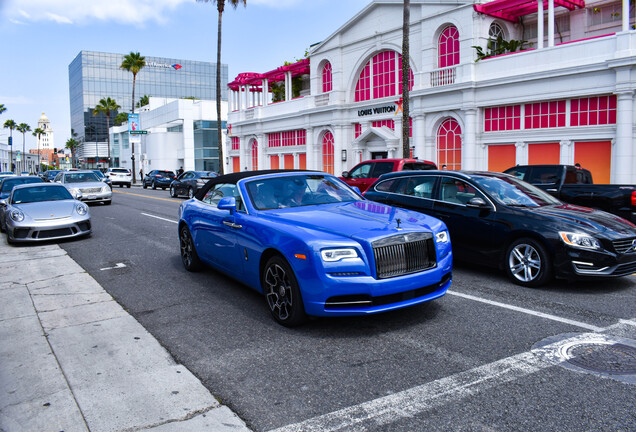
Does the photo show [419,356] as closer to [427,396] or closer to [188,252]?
[427,396]

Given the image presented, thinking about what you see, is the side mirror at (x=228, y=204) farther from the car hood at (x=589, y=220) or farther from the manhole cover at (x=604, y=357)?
the car hood at (x=589, y=220)

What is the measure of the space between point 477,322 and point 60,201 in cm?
1081

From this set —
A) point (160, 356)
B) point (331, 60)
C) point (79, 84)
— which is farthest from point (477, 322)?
point (79, 84)

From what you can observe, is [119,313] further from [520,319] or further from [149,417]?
[520,319]

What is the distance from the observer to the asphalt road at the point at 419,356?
347cm

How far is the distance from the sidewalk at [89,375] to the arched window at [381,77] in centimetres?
2407

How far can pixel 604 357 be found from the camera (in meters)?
4.40

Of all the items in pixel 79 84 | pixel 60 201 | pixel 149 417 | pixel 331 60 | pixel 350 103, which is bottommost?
pixel 149 417

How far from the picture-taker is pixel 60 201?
41.1 feet

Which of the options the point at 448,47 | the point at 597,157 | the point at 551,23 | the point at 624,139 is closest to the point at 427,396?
the point at 624,139

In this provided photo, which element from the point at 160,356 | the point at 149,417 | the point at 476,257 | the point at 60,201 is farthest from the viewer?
the point at 60,201

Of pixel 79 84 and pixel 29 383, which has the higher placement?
pixel 79 84

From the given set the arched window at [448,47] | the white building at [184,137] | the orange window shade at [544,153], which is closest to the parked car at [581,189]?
the orange window shade at [544,153]

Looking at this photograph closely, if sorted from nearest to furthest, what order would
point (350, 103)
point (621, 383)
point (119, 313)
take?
point (621, 383), point (119, 313), point (350, 103)
